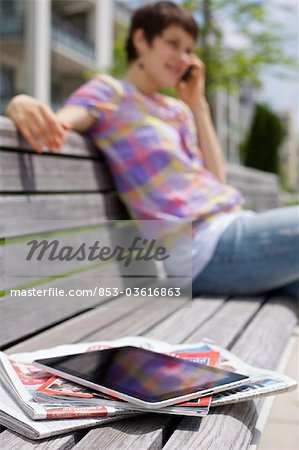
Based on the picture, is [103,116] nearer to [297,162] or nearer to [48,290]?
[48,290]

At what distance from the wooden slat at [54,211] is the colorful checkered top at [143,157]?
3.9 inches

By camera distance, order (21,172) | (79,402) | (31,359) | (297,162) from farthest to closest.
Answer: (297,162) < (21,172) < (31,359) < (79,402)

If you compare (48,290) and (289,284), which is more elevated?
(48,290)

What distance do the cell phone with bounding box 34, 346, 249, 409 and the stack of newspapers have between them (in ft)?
0.05

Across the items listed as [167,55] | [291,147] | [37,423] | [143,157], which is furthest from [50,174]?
[291,147]

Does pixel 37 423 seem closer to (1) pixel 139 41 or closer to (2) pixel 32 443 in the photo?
(2) pixel 32 443

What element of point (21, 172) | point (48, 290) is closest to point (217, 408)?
point (48, 290)

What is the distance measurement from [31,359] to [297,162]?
76.2 m

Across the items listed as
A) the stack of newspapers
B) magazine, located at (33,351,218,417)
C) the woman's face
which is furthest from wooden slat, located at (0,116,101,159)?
magazine, located at (33,351,218,417)

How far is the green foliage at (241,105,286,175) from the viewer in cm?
2078

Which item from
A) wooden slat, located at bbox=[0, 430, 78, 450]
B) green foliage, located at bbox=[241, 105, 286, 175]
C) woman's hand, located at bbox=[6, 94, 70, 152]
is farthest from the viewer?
green foliage, located at bbox=[241, 105, 286, 175]

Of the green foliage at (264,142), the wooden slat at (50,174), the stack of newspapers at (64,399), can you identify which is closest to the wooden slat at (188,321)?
the stack of newspapers at (64,399)

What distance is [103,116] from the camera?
238 cm

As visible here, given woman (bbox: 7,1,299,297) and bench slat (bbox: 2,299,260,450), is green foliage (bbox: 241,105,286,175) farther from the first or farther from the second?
bench slat (bbox: 2,299,260,450)
